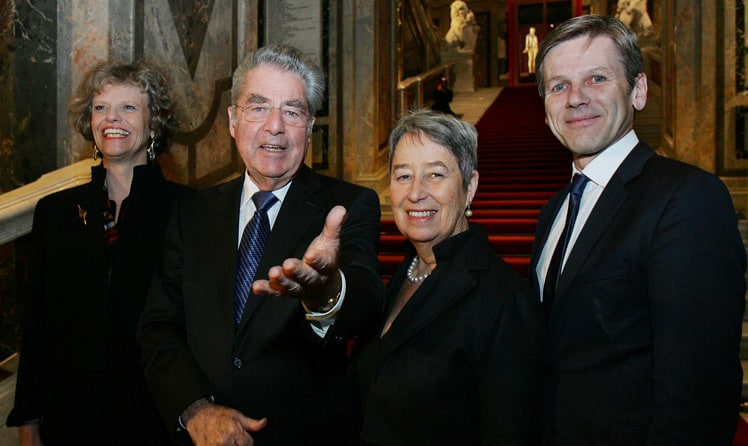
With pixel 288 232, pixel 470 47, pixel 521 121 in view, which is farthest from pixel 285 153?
pixel 470 47

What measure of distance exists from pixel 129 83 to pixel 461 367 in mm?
1543

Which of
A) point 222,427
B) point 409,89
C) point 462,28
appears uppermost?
point 462,28

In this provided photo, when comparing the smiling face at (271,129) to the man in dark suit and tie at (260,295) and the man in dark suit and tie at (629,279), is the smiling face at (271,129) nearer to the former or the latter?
the man in dark suit and tie at (260,295)

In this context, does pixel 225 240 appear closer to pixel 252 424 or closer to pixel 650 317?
pixel 252 424

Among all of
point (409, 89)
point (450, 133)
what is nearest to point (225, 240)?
point (450, 133)

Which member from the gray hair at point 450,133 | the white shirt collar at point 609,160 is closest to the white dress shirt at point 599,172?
the white shirt collar at point 609,160

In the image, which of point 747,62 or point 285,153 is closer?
point 285,153

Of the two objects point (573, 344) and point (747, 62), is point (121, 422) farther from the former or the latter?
point (747, 62)

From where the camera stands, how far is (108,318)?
6.34ft

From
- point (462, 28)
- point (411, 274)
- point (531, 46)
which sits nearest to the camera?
point (411, 274)

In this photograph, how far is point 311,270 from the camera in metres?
1.10

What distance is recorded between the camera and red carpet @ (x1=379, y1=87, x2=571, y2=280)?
512 centimetres

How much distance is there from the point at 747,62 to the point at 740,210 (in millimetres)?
1574

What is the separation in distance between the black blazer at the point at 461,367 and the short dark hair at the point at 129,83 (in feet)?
4.10
